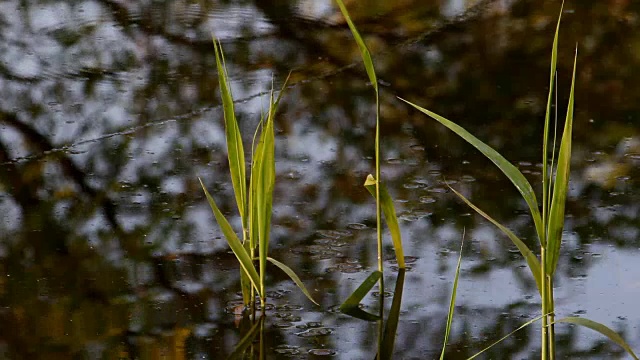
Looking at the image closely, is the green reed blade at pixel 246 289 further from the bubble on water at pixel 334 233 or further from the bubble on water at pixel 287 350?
the bubble on water at pixel 334 233

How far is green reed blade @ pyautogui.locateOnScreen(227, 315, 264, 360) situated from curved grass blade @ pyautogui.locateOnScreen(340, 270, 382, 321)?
0.16 m

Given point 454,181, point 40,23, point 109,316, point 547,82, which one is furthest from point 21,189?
point 547,82

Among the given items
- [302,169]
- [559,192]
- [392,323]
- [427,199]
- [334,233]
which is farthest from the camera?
[302,169]

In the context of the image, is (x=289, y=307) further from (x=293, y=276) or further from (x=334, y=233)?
(x=334, y=233)

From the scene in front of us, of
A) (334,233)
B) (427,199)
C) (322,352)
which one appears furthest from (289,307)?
(427,199)

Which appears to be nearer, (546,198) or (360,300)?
(546,198)

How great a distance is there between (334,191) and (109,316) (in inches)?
27.2

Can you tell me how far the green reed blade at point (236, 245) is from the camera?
5.73 feet

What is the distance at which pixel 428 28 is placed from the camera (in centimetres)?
337

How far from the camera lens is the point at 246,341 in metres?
1.82

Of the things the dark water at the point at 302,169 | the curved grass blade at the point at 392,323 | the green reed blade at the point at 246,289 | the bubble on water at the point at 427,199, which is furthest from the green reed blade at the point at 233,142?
the bubble on water at the point at 427,199

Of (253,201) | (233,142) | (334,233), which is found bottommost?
(334,233)

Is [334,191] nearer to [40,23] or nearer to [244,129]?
[244,129]

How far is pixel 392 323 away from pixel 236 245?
341mm
